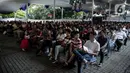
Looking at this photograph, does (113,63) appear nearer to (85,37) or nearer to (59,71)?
(85,37)

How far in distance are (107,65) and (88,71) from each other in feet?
3.44

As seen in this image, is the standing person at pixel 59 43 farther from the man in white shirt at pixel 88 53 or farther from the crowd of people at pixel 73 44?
the man in white shirt at pixel 88 53

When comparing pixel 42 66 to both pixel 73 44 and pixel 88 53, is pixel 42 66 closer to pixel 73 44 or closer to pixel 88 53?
pixel 73 44

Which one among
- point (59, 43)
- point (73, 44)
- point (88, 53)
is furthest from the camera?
point (59, 43)

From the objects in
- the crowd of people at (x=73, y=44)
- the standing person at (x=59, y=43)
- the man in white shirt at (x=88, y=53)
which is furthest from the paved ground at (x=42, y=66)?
the man in white shirt at (x=88, y=53)

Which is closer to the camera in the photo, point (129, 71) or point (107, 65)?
point (129, 71)

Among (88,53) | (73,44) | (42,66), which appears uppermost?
(73,44)

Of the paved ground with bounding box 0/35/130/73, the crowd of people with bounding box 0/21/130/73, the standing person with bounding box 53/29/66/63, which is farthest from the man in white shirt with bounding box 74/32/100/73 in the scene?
the standing person with bounding box 53/29/66/63

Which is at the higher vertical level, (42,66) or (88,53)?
(88,53)

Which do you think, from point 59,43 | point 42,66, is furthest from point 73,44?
point 42,66

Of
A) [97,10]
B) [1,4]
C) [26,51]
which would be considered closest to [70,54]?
[26,51]

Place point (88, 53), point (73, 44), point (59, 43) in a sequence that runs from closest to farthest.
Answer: point (88, 53), point (73, 44), point (59, 43)

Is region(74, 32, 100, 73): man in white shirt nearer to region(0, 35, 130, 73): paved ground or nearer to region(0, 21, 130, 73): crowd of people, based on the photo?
region(0, 21, 130, 73): crowd of people

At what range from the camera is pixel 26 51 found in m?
7.66
